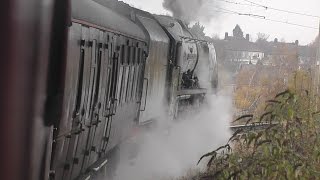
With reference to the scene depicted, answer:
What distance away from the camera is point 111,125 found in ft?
22.8

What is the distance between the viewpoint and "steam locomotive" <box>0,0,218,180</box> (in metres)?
2.17

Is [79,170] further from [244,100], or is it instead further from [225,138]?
[244,100]

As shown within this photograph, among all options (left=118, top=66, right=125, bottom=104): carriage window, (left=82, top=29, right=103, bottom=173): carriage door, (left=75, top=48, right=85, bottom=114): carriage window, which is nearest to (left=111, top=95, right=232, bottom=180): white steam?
(left=118, top=66, right=125, bottom=104): carriage window

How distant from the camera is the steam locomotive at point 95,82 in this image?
2.17 meters

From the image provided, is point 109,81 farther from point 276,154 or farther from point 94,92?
point 276,154

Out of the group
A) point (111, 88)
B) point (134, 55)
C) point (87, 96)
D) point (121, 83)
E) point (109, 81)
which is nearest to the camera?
point (87, 96)

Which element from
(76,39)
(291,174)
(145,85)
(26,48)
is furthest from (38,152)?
(145,85)

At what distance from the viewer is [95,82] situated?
17.1 ft

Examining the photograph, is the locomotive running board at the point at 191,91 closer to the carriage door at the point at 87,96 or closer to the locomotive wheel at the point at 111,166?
the locomotive wheel at the point at 111,166

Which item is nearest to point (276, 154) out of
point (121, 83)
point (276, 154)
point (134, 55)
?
point (276, 154)

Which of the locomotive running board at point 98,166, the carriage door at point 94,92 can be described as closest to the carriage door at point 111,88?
the locomotive running board at point 98,166

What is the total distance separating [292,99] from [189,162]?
24.7 ft

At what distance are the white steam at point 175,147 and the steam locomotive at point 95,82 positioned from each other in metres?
0.58

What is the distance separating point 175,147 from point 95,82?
Result: 788cm
